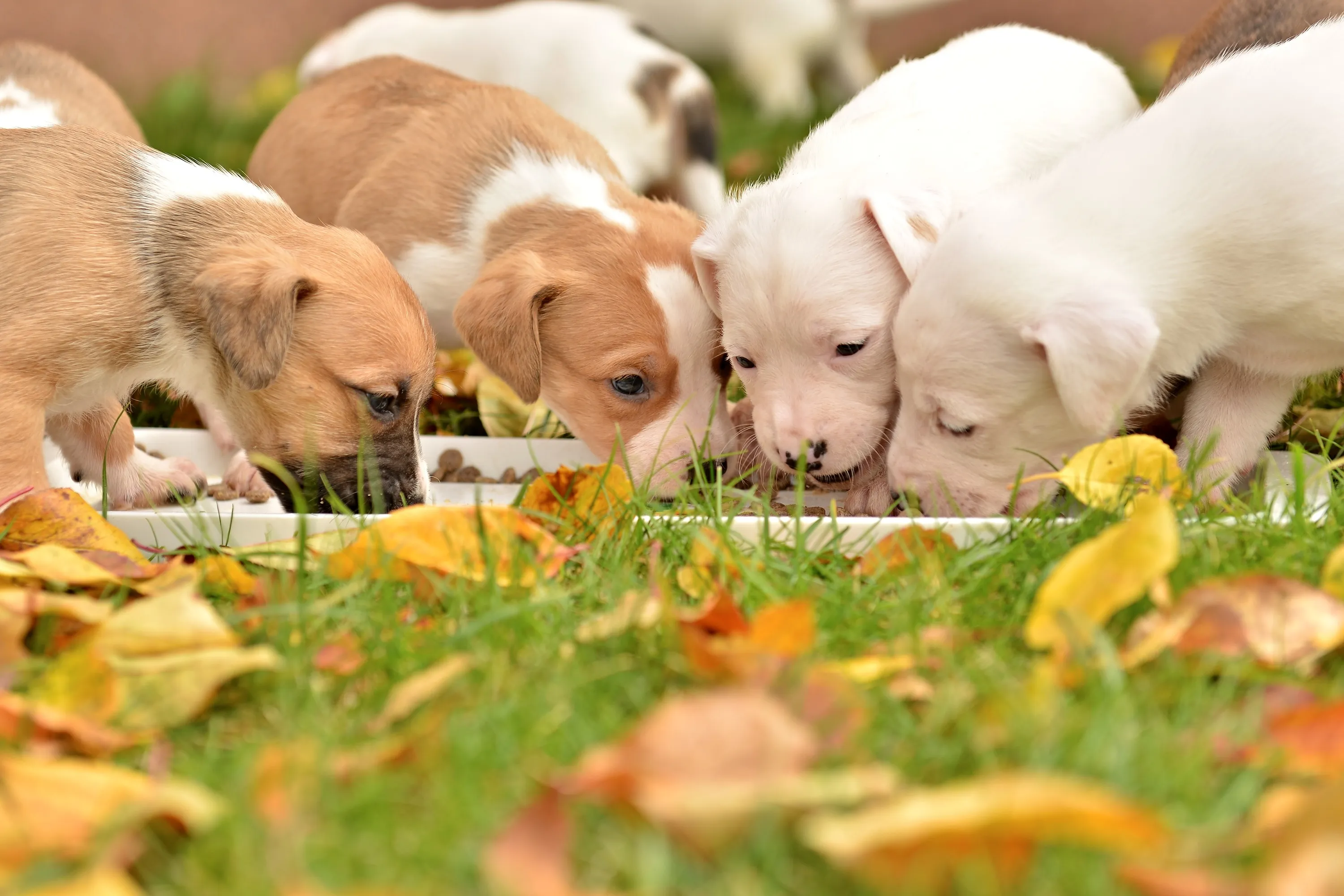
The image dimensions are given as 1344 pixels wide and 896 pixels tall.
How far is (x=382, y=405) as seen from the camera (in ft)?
9.59

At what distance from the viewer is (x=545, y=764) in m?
1.53

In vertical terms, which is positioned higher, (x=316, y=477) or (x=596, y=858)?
(x=596, y=858)

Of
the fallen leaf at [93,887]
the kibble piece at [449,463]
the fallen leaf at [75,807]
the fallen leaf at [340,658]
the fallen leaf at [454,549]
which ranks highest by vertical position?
the fallen leaf at [93,887]

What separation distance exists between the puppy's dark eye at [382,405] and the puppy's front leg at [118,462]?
528mm

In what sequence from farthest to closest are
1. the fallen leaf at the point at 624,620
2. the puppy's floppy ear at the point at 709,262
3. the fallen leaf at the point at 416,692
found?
the puppy's floppy ear at the point at 709,262 < the fallen leaf at the point at 624,620 < the fallen leaf at the point at 416,692

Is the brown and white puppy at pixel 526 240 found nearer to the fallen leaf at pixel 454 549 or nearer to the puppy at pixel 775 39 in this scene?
the fallen leaf at pixel 454 549

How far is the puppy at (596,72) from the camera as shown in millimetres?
4973

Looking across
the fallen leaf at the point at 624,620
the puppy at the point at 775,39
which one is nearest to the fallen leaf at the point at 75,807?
the fallen leaf at the point at 624,620

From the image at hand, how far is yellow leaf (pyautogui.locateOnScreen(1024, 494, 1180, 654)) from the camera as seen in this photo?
182 cm

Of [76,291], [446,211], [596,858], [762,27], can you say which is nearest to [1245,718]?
[596,858]

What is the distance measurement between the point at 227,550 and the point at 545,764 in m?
1.11

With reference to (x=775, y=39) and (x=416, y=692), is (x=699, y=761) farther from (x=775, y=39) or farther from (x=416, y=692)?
(x=775, y=39)

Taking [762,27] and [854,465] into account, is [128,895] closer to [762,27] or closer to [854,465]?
[854,465]

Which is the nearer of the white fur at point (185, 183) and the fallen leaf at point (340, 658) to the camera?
the fallen leaf at point (340, 658)
